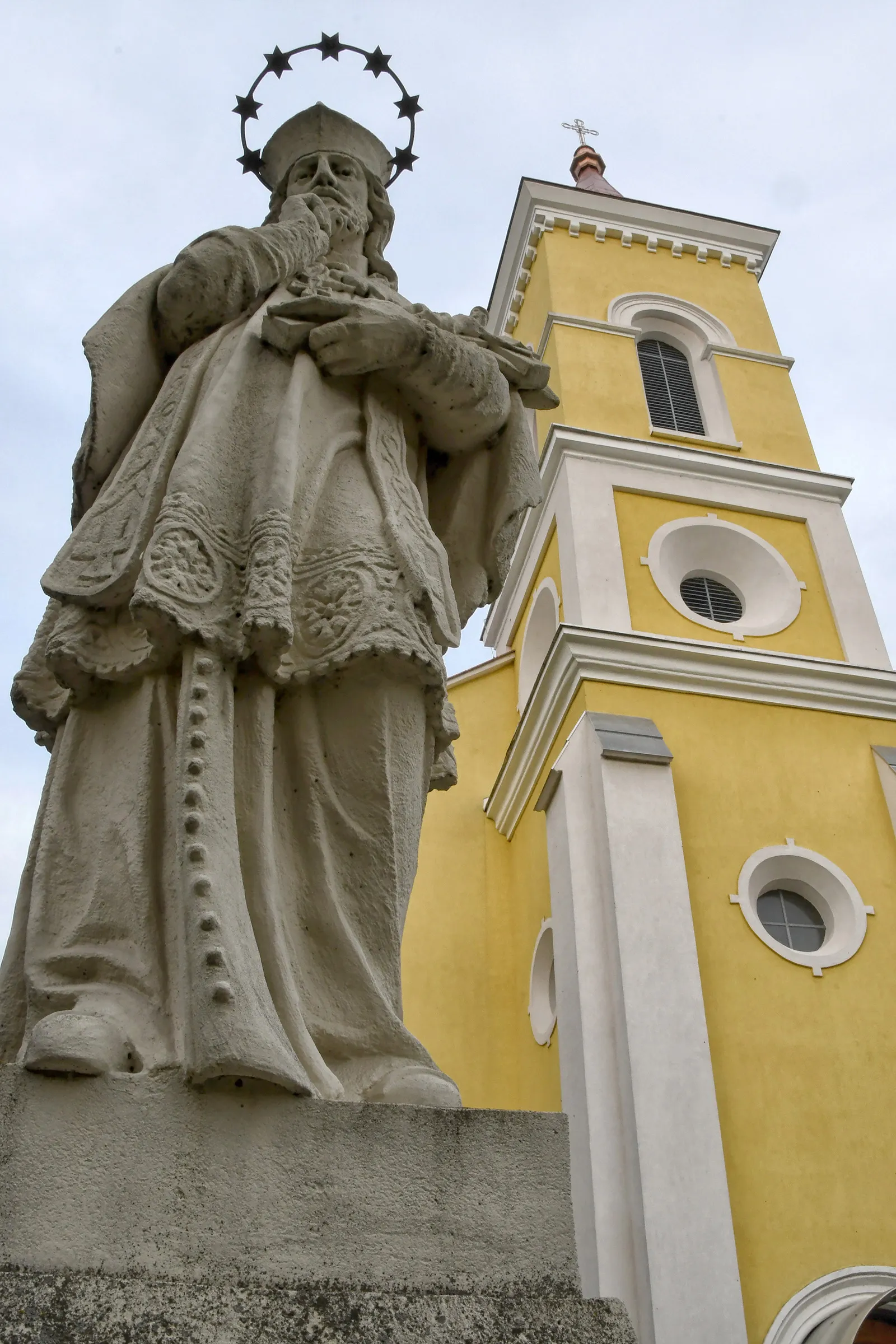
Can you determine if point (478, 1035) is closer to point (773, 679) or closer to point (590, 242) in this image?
point (773, 679)

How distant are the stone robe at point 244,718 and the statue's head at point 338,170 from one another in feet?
3.17

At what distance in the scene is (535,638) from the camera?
1543cm

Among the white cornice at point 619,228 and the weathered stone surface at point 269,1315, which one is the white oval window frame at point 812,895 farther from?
the white cornice at point 619,228

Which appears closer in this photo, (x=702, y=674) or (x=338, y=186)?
(x=338, y=186)

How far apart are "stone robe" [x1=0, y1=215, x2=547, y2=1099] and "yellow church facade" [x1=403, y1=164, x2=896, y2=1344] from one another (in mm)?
6847

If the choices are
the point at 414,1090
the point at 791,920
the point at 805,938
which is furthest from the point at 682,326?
the point at 414,1090

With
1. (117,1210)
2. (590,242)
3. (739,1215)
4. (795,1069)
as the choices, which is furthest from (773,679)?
(117,1210)

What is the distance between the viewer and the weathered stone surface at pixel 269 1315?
155cm

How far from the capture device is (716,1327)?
26.5 feet

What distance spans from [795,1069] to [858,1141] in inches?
26.5

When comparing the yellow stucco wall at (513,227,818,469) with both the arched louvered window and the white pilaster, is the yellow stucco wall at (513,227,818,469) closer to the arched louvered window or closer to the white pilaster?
the arched louvered window

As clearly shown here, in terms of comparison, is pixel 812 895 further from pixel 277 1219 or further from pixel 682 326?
pixel 277 1219

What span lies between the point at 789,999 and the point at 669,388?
9331 millimetres

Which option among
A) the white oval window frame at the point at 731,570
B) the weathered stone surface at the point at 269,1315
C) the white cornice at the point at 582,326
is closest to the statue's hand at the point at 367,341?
the weathered stone surface at the point at 269,1315
